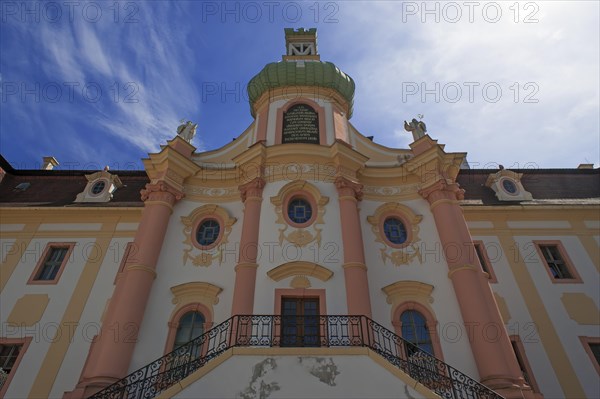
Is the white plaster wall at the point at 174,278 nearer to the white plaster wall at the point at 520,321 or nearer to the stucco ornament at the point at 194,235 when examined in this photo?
the stucco ornament at the point at 194,235

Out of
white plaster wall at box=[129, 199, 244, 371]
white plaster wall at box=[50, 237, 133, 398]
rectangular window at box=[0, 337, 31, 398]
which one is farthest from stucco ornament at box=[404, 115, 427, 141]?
rectangular window at box=[0, 337, 31, 398]

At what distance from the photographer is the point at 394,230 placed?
49.1ft

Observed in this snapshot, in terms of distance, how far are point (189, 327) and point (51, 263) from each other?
317 inches

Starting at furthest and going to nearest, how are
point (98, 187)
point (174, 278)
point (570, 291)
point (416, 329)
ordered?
point (98, 187) < point (570, 291) < point (174, 278) < point (416, 329)

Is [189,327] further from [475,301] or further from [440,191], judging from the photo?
[440,191]

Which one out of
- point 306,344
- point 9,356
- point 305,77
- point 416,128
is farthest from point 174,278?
point 416,128

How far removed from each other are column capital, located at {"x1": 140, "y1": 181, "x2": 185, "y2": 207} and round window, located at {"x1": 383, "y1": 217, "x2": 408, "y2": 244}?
8.42 metres

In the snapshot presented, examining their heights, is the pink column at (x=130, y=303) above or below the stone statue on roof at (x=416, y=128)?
below

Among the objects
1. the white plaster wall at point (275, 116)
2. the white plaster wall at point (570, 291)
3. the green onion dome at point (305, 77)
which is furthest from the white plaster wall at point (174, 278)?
the white plaster wall at point (570, 291)

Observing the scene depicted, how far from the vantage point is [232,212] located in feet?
50.1

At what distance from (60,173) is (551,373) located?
24.9m

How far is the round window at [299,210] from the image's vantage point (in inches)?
571

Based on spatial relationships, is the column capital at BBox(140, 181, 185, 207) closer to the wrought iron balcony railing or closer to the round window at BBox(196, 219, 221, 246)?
the round window at BBox(196, 219, 221, 246)

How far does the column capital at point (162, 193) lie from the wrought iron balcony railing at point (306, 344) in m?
5.94
